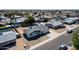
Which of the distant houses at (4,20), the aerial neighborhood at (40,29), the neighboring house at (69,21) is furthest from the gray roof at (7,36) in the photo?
the neighboring house at (69,21)

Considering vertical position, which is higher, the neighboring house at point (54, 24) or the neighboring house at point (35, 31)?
the neighboring house at point (54, 24)

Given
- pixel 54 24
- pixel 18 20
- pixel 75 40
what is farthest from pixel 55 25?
pixel 18 20

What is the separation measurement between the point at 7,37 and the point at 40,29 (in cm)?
56

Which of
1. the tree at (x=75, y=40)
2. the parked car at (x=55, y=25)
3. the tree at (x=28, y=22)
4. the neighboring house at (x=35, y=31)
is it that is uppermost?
the tree at (x=28, y=22)

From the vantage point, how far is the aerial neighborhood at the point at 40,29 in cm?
214

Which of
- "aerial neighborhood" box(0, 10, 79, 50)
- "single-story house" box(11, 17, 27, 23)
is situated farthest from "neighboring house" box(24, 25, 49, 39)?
"single-story house" box(11, 17, 27, 23)

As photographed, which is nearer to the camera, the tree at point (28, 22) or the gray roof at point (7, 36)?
the gray roof at point (7, 36)

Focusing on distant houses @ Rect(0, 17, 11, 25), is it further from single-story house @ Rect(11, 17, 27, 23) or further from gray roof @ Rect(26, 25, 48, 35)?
gray roof @ Rect(26, 25, 48, 35)

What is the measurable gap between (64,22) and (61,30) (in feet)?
0.55

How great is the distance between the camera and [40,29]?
2.24m

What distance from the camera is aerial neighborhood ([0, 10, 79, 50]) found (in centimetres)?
214

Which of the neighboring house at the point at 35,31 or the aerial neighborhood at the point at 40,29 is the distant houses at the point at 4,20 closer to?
the aerial neighborhood at the point at 40,29
